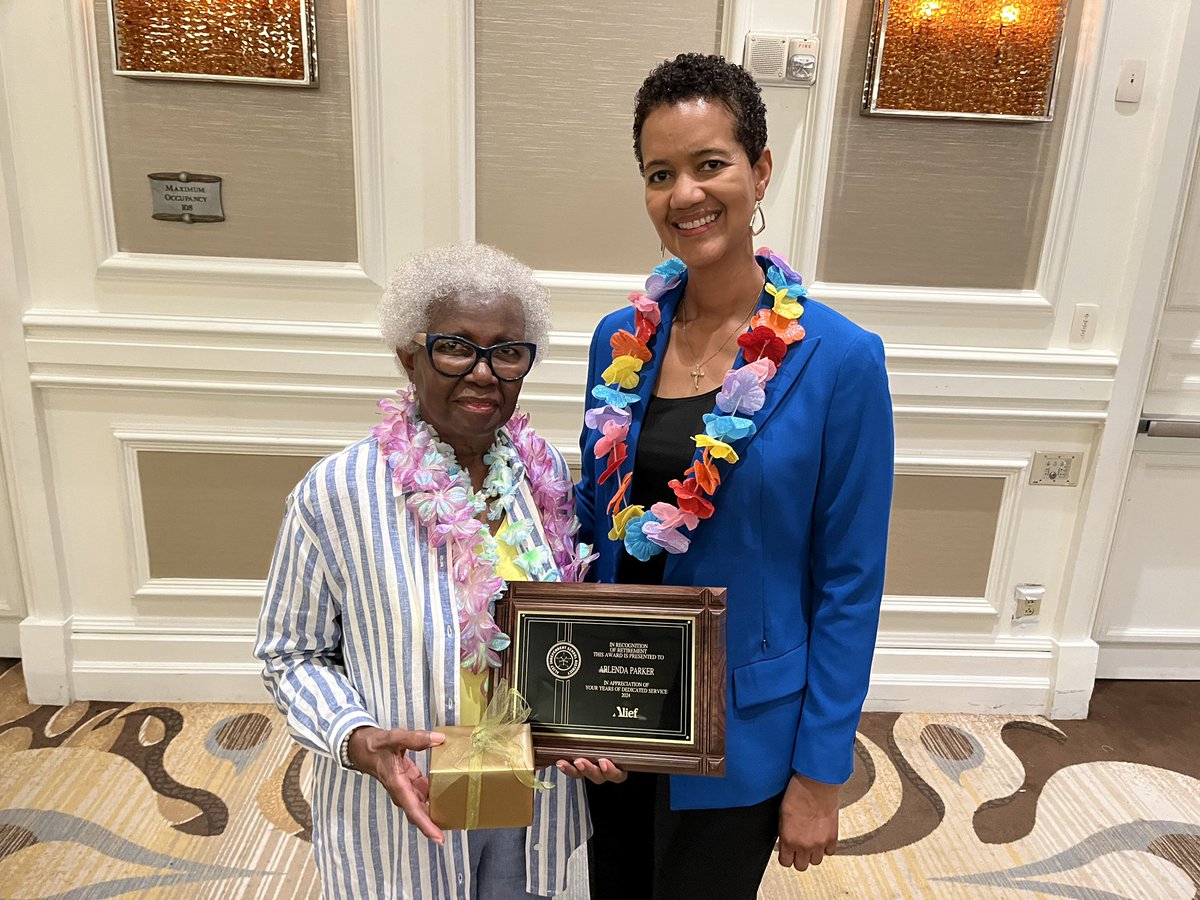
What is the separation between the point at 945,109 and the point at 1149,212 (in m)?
0.73

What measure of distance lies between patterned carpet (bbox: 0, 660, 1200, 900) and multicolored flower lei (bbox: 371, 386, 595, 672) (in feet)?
4.19

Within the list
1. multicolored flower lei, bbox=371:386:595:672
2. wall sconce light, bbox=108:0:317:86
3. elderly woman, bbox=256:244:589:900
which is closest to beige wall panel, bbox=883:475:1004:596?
multicolored flower lei, bbox=371:386:595:672

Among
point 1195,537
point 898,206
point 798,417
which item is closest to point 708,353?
point 798,417

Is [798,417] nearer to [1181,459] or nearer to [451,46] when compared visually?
[451,46]

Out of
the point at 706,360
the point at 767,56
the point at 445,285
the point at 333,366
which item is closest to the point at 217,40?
the point at 333,366

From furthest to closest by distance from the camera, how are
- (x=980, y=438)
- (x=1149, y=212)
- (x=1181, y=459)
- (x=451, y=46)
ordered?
(x=1181, y=459)
(x=980, y=438)
(x=1149, y=212)
(x=451, y=46)

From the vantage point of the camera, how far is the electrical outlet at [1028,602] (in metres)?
2.71

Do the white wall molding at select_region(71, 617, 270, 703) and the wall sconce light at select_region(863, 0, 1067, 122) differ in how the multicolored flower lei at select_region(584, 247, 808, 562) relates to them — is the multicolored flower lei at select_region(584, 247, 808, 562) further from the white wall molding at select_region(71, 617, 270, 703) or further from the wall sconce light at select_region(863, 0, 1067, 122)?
the white wall molding at select_region(71, 617, 270, 703)

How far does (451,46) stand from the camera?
2207 mm

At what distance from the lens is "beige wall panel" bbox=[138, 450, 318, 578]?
2.52 metres

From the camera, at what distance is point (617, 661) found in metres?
1.06

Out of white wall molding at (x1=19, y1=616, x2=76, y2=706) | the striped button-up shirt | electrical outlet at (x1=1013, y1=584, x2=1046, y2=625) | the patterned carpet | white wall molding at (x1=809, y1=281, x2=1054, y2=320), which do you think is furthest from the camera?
electrical outlet at (x1=1013, y1=584, x2=1046, y2=625)

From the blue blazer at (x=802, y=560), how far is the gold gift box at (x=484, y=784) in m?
0.31

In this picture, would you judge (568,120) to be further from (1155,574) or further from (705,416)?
(1155,574)
